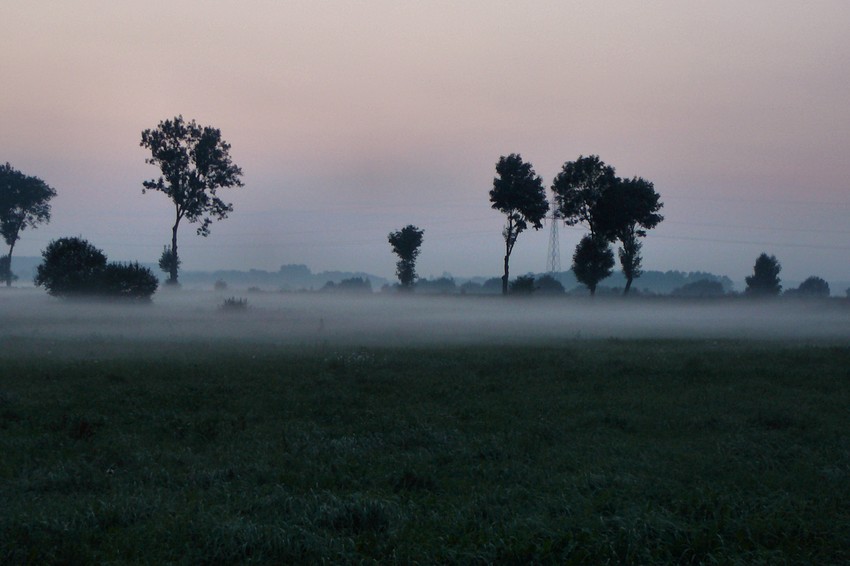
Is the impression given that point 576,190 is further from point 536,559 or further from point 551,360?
point 536,559

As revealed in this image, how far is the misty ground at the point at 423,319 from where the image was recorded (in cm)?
3247

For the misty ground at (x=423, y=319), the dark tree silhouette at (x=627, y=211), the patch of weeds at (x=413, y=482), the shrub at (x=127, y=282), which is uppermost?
the dark tree silhouette at (x=627, y=211)

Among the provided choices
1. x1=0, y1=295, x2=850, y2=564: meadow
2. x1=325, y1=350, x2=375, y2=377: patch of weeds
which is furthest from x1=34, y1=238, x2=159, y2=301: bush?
x1=325, y1=350, x2=375, y2=377: patch of weeds

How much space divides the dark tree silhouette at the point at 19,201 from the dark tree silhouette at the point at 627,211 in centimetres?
6078

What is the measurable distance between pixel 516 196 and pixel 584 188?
298 inches

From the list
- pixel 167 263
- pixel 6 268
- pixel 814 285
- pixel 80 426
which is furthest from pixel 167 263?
pixel 814 285

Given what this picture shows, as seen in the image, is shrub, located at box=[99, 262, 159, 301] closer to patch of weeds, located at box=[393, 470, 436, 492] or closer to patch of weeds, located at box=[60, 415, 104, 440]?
patch of weeds, located at box=[60, 415, 104, 440]

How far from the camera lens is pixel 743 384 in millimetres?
18219

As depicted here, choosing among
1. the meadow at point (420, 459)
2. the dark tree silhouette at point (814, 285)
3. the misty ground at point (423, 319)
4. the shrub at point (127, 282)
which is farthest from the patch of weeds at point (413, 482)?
the dark tree silhouette at point (814, 285)

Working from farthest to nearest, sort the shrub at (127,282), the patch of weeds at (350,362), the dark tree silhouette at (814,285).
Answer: the dark tree silhouette at (814,285) → the shrub at (127,282) → the patch of weeds at (350,362)

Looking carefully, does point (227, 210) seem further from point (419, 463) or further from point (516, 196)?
point (419, 463)

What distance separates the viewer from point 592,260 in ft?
234

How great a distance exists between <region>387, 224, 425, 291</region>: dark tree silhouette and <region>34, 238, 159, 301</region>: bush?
3616 cm

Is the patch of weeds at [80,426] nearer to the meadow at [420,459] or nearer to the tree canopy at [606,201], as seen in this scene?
the meadow at [420,459]
